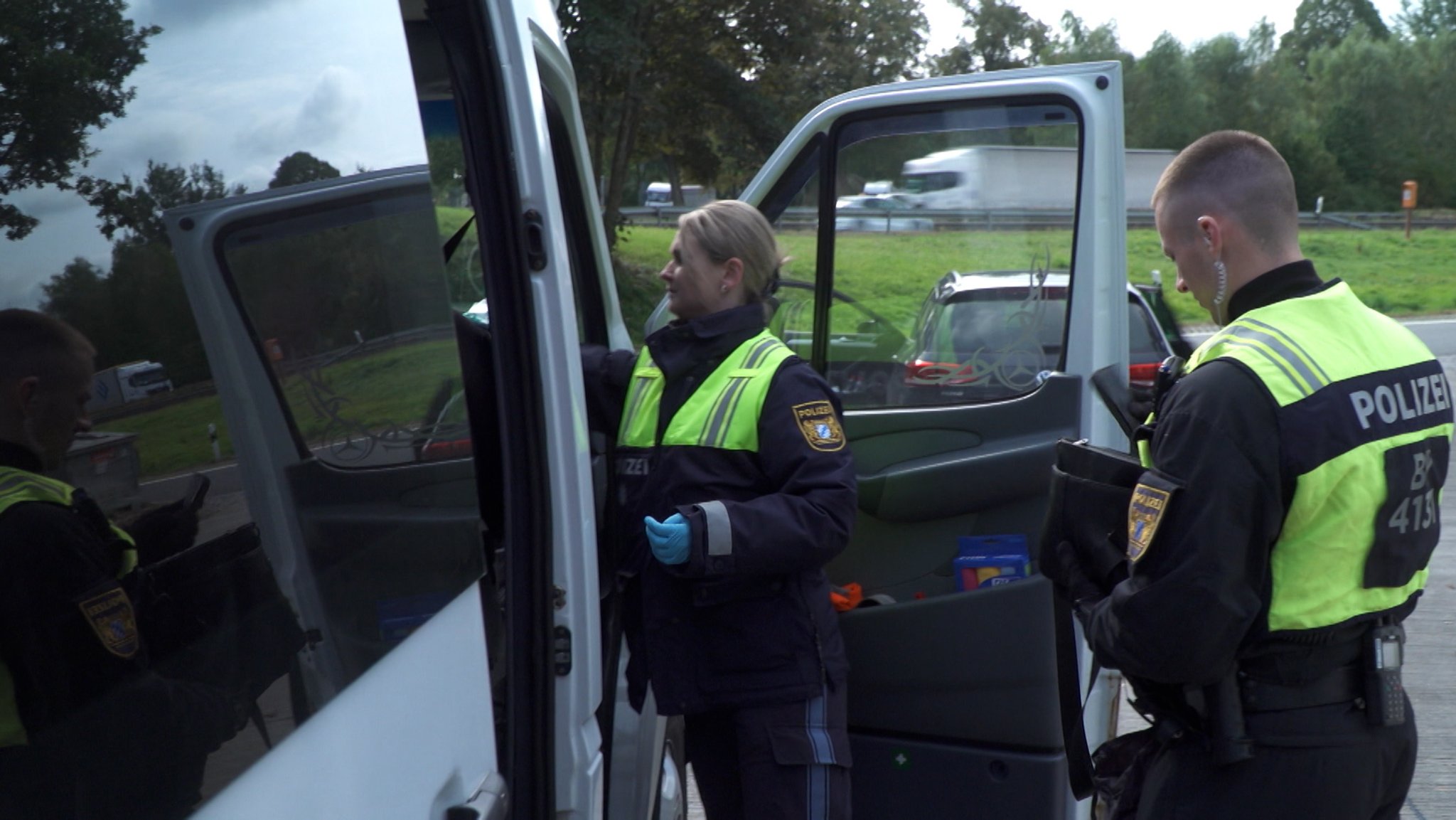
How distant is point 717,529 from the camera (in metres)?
2.14

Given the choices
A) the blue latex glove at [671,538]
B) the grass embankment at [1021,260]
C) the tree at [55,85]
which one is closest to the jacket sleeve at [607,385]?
the blue latex glove at [671,538]

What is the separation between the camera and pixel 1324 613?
1847 mm

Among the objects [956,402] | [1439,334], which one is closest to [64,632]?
[956,402]

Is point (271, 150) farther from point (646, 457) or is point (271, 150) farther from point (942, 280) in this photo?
point (942, 280)

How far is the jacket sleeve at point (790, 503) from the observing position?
2.15 m

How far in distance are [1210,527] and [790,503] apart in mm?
722

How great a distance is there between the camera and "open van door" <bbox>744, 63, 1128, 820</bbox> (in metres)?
2.65

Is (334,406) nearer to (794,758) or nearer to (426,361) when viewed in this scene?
(426,361)

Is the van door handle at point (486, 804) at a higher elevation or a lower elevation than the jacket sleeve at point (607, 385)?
lower

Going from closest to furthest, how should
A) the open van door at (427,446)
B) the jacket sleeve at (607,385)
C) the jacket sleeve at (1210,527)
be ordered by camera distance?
the open van door at (427,446)
the jacket sleeve at (1210,527)
the jacket sleeve at (607,385)

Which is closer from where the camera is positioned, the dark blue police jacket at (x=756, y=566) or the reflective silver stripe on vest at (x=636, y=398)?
the dark blue police jacket at (x=756, y=566)

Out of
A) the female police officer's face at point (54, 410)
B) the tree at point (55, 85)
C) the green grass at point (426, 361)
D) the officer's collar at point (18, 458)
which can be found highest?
the tree at point (55, 85)

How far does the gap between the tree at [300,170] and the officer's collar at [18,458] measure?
1.29 feet

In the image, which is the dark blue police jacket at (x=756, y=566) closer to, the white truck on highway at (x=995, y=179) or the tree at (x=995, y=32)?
the white truck on highway at (x=995, y=179)
